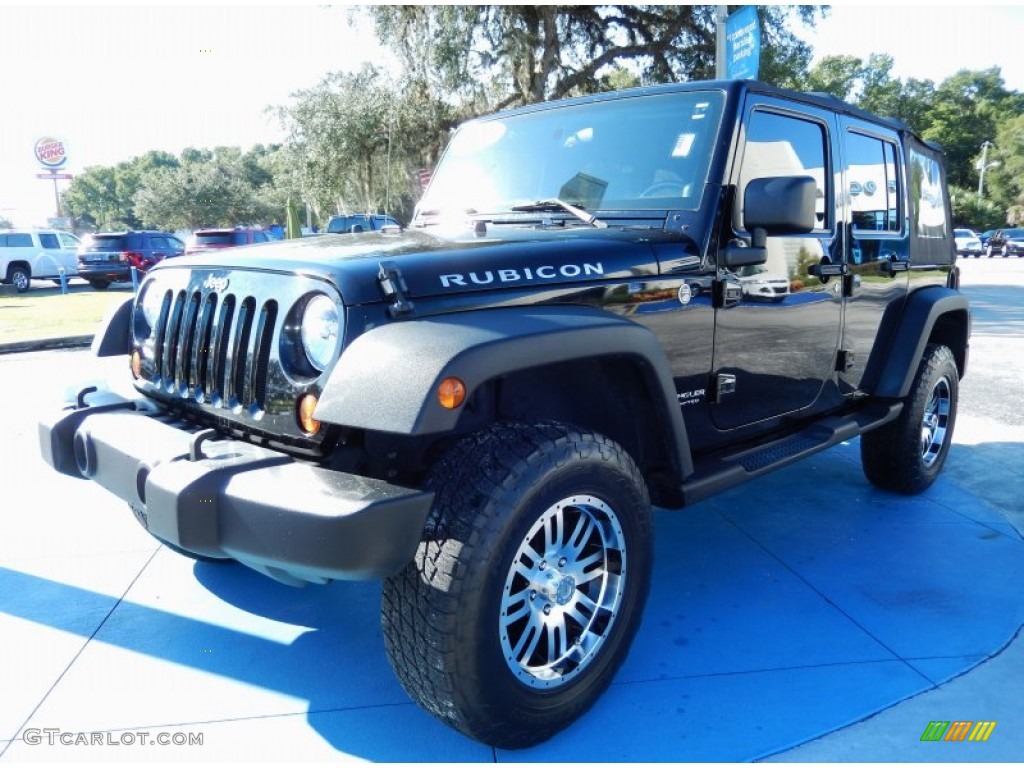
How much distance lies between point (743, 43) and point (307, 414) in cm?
886

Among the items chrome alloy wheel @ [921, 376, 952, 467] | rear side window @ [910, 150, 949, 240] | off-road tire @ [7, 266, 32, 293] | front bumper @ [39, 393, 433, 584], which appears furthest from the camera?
off-road tire @ [7, 266, 32, 293]

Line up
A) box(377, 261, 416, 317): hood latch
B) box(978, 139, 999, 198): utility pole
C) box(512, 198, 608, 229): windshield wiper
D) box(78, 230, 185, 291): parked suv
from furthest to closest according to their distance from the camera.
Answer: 1. box(978, 139, 999, 198): utility pole
2. box(78, 230, 185, 291): parked suv
3. box(512, 198, 608, 229): windshield wiper
4. box(377, 261, 416, 317): hood latch

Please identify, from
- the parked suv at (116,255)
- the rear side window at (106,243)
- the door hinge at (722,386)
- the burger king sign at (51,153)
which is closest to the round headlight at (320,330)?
the door hinge at (722,386)

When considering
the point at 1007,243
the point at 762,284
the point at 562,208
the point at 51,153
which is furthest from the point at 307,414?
the point at 51,153

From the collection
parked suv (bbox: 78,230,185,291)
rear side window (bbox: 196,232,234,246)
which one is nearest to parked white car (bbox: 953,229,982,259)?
rear side window (bbox: 196,232,234,246)

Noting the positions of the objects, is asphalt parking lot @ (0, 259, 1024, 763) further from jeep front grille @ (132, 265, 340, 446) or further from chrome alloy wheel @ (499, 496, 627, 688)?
jeep front grille @ (132, 265, 340, 446)

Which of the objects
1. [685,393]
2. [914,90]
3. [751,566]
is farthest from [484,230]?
[914,90]

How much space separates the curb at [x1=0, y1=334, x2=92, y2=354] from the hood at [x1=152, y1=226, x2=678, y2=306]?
9.05m

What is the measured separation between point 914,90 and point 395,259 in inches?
3043

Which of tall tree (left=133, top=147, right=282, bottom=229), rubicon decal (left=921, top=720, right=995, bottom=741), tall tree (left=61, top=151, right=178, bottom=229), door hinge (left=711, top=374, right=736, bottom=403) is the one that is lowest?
rubicon decal (left=921, top=720, right=995, bottom=741)

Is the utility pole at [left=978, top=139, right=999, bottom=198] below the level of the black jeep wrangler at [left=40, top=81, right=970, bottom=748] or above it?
above

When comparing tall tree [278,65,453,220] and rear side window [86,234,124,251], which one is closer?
tall tree [278,65,453,220]

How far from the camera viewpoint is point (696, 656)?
8.93 feet

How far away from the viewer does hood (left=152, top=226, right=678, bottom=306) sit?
2113 mm
